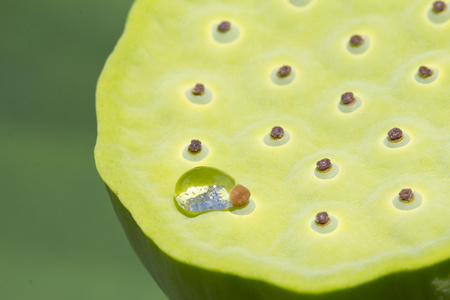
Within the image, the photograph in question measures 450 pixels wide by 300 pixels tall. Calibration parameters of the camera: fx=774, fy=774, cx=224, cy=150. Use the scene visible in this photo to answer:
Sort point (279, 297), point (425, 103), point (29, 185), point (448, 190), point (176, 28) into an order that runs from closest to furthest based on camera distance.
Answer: point (279, 297)
point (448, 190)
point (425, 103)
point (176, 28)
point (29, 185)

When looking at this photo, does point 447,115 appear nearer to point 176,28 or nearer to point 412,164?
point 412,164

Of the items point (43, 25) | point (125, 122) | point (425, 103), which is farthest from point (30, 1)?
point (425, 103)

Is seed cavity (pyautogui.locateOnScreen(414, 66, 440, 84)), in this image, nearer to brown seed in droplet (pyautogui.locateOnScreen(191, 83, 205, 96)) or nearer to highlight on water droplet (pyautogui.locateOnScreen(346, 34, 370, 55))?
highlight on water droplet (pyautogui.locateOnScreen(346, 34, 370, 55))

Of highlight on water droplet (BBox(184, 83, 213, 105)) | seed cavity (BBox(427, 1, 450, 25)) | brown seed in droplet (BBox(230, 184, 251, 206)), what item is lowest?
brown seed in droplet (BBox(230, 184, 251, 206))

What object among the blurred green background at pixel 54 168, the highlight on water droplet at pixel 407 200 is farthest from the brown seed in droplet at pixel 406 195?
the blurred green background at pixel 54 168

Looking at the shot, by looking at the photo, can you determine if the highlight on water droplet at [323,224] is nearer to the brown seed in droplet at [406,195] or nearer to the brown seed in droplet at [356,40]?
the brown seed in droplet at [406,195]

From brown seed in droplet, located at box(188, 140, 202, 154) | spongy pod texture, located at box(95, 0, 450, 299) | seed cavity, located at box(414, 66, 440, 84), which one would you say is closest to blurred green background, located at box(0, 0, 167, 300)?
spongy pod texture, located at box(95, 0, 450, 299)
